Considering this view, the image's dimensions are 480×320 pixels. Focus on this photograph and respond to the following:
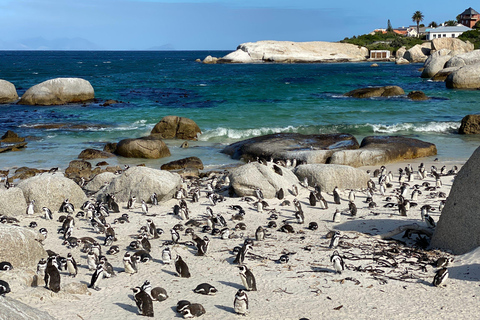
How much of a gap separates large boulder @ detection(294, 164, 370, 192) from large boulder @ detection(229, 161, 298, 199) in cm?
96

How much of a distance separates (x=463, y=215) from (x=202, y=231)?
593 centimetres

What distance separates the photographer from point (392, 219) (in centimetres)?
1270

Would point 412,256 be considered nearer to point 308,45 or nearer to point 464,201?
point 464,201

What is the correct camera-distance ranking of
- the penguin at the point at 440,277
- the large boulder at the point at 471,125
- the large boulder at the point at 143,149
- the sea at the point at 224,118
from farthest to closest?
the large boulder at the point at 471,125, the sea at the point at 224,118, the large boulder at the point at 143,149, the penguin at the point at 440,277

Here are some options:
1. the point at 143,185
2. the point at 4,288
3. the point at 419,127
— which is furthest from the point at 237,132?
the point at 4,288

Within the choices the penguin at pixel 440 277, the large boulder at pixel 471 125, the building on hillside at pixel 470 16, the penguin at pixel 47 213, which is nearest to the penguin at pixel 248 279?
the penguin at pixel 440 277

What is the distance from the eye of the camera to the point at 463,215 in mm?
9562

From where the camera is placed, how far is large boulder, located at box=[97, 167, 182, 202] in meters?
15.4

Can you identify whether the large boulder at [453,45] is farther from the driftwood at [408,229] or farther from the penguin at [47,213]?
the penguin at [47,213]

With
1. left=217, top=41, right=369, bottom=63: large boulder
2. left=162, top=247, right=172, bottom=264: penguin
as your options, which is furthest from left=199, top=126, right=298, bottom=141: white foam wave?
left=217, top=41, right=369, bottom=63: large boulder

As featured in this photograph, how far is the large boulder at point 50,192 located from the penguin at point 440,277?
34.4 feet

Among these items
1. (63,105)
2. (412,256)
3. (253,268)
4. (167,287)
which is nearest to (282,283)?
(253,268)

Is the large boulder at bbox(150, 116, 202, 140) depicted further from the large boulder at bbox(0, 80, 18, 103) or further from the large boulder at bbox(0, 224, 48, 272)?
the large boulder at bbox(0, 80, 18, 103)

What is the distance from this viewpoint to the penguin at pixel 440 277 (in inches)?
329
